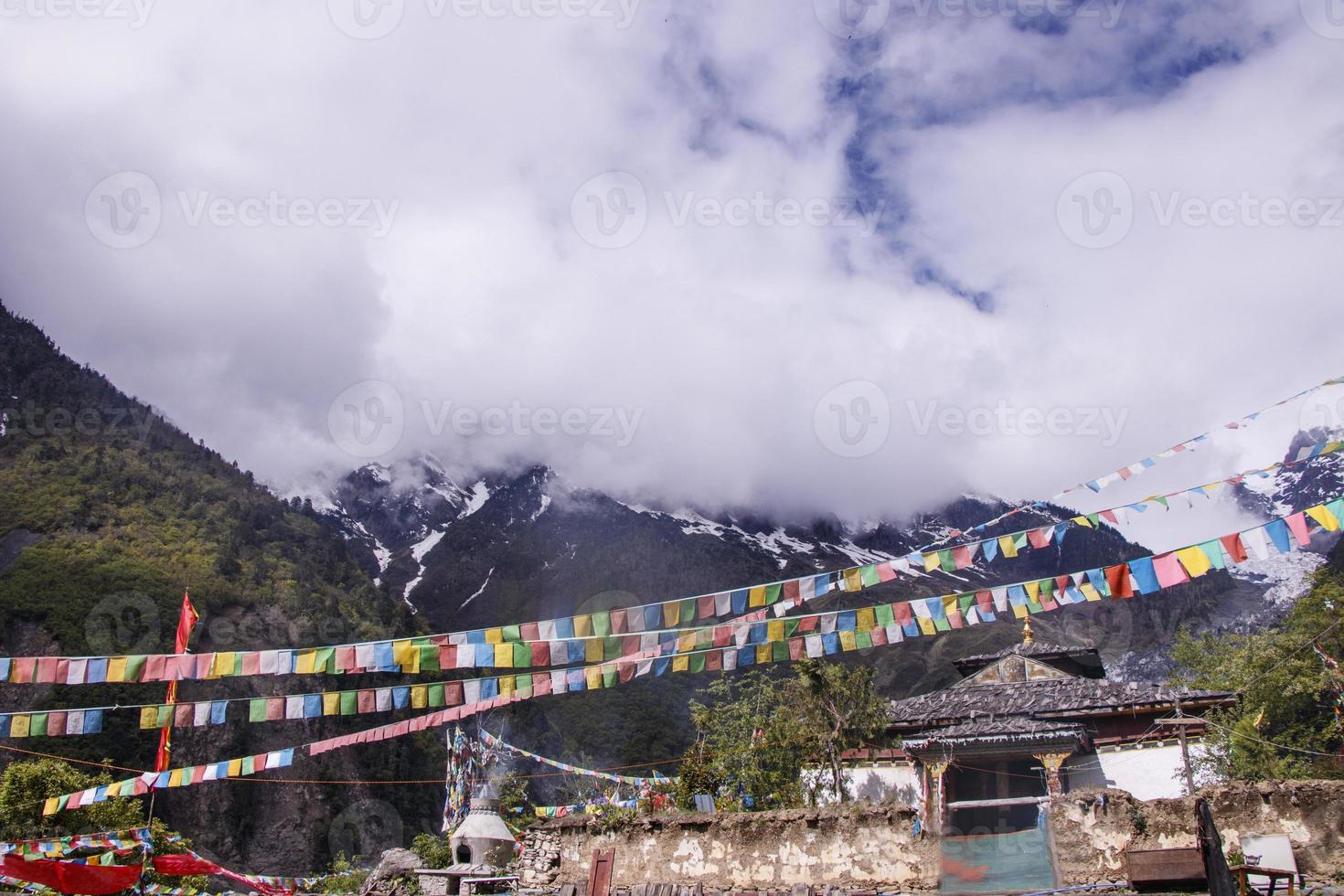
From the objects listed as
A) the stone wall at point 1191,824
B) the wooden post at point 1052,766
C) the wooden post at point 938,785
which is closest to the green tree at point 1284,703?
the wooden post at point 1052,766

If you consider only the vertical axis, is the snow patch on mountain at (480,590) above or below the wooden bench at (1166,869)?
above

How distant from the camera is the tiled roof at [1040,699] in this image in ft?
86.8

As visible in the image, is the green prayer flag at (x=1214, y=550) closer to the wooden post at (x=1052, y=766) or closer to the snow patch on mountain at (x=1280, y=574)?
the wooden post at (x=1052, y=766)

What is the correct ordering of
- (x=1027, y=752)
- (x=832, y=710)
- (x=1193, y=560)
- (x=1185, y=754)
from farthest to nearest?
(x=1027, y=752)
(x=832, y=710)
(x=1185, y=754)
(x=1193, y=560)

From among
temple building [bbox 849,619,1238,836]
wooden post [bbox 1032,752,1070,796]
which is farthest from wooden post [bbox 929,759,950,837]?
wooden post [bbox 1032,752,1070,796]

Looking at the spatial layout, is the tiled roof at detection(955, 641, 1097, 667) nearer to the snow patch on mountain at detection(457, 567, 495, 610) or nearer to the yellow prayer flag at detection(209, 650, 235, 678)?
the yellow prayer flag at detection(209, 650, 235, 678)

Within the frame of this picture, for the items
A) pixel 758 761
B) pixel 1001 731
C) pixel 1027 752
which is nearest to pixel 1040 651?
pixel 1027 752

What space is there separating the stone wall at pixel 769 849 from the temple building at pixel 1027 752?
8.12 m

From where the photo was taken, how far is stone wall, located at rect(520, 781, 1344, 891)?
1513cm

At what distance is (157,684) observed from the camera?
48.6m

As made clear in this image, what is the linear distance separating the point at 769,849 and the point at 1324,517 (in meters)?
10.3

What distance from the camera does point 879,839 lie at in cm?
1669

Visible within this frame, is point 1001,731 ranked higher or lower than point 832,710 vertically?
lower

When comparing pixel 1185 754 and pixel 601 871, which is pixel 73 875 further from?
pixel 1185 754
